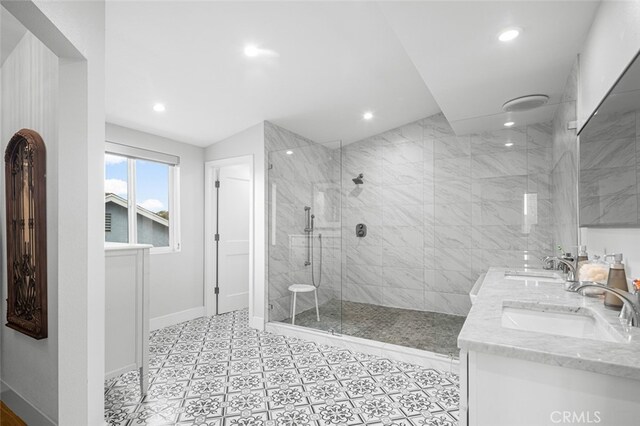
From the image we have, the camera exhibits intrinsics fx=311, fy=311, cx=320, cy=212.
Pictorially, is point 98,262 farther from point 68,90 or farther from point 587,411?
point 587,411

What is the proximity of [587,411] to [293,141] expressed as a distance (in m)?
3.85

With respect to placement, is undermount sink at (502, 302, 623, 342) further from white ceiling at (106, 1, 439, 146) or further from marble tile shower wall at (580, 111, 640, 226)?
white ceiling at (106, 1, 439, 146)

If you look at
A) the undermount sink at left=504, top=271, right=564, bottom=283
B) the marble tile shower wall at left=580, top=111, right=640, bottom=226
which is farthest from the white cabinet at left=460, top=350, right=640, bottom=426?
the undermount sink at left=504, top=271, right=564, bottom=283

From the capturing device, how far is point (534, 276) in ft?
7.68

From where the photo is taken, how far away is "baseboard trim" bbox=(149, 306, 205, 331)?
11.7 feet

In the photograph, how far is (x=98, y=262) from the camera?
1.67m

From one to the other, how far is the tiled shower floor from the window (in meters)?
1.90

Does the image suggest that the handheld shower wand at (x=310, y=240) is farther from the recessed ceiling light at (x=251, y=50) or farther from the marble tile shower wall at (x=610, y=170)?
the marble tile shower wall at (x=610, y=170)

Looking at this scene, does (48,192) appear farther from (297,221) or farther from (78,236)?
(297,221)

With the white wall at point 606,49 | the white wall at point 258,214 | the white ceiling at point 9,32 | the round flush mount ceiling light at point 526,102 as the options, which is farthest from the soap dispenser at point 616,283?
the white ceiling at point 9,32

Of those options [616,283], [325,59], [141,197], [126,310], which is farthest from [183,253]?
[616,283]

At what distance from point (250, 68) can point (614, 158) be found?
98.6 inches

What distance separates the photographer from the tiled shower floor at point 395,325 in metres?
2.98

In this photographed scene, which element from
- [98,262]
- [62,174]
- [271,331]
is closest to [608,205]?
[98,262]
